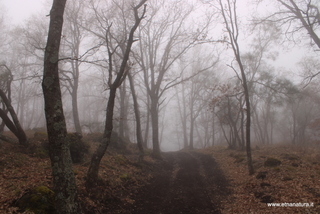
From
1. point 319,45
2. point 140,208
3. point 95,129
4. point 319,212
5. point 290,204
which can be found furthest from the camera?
point 95,129

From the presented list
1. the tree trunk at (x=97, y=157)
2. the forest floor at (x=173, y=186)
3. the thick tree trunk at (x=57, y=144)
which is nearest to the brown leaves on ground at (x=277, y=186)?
the forest floor at (x=173, y=186)

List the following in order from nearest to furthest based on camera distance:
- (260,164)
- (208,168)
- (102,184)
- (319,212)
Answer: (319,212), (102,184), (260,164), (208,168)

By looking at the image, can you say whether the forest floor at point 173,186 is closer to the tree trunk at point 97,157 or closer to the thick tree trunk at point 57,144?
the tree trunk at point 97,157

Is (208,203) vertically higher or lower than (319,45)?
lower

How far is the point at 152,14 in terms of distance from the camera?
52.6 feet

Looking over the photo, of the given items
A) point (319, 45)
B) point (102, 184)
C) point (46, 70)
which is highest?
point (319, 45)

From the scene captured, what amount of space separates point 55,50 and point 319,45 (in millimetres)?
13078

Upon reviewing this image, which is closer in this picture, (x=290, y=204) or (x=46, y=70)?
(x=46, y=70)

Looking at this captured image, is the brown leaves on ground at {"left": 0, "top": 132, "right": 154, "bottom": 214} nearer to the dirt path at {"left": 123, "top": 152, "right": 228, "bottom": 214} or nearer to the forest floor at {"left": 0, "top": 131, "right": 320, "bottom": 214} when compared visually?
the forest floor at {"left": 0, "top": 131, "right": 320, "bottom": 214}

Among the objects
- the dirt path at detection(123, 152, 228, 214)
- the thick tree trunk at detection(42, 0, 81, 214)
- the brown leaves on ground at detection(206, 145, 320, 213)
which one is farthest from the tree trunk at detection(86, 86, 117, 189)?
the brown leaves on ground at detection(206, 145, 320, 213)

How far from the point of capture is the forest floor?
20.2 feet

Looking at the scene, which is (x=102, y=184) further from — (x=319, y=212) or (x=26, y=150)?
(x=319, y=212)

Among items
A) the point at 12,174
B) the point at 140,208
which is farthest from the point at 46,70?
the point at 140,208

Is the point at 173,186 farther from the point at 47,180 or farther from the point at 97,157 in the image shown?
the point at 47,180
